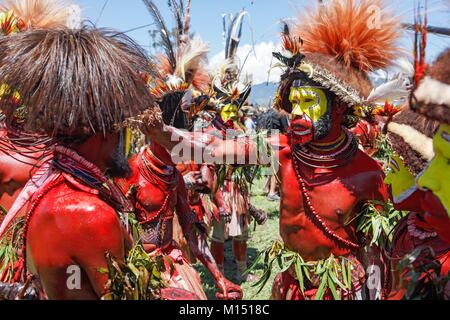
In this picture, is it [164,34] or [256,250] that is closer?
[164,34]

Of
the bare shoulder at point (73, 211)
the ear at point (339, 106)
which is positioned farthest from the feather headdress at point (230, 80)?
the bare shoulder at point (73, 211)

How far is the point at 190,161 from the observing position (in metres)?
3.30

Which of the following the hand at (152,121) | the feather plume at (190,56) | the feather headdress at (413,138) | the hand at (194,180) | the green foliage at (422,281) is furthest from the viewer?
the hand at (194,180)

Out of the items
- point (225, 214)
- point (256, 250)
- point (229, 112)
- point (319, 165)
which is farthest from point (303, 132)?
point (256, 250)

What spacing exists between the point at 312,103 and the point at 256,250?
5.22 meters

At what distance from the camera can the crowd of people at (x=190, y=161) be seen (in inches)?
78.5

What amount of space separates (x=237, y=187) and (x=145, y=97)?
15.8 ft

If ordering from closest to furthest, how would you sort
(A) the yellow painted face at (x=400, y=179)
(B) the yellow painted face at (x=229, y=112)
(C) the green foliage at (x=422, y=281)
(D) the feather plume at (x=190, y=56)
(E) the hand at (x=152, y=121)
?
(C) the green foliage at (x=422, y=281) < (E) the hand at (x=152, y=121) < (A) the yellow painted face at (x=400, y=179) < (D) the feather plume at (x=190, y=56) < (B) the yellow painted face at (x=229, y=112)

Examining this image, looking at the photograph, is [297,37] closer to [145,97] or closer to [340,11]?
[340,11]

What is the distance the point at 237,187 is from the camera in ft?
22.9

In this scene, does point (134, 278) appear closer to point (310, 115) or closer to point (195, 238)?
point (310, 115)

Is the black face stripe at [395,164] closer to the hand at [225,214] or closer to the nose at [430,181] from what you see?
the nose at [430,181]

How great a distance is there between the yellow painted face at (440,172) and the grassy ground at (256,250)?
227 cm
